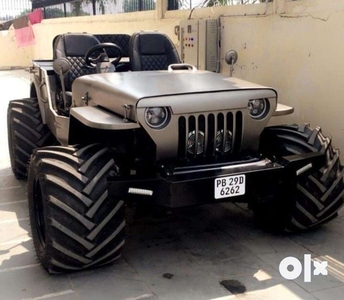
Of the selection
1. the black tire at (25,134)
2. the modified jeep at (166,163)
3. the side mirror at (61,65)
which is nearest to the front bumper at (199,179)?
the modified jeep at (166,163)

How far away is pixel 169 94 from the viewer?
3533 mm

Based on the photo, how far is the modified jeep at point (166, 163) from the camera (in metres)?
3.41

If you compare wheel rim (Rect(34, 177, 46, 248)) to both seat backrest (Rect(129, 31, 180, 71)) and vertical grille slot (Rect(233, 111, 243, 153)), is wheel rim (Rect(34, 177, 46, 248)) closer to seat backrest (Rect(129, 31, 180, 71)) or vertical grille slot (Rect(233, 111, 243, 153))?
vertical grille slot (Rect(233, 111, 243, 153))

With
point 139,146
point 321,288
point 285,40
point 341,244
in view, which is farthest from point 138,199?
point 285,40

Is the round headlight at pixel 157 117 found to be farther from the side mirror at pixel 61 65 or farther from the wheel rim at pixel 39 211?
the side mirror at pixel 61 65

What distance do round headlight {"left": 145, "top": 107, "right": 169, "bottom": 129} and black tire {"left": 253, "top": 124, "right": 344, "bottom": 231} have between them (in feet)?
3.00

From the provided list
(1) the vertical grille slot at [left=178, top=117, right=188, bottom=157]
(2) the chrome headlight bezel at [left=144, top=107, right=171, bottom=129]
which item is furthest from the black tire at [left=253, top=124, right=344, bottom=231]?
(2) the chrome headlight bezel at [left=144, top=107, right=171, bottom=129]

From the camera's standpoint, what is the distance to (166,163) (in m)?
3.56

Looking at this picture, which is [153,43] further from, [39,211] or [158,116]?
[39,211]

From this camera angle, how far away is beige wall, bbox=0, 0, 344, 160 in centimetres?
573

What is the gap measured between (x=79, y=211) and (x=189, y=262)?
93cm
